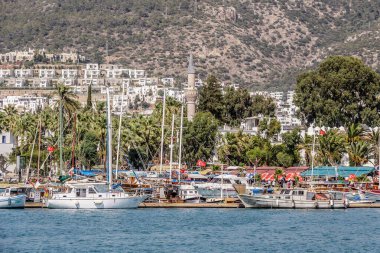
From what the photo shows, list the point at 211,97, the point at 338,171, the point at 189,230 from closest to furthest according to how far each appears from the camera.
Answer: the point at 189,230, the point at 338,171, the point at 211,97

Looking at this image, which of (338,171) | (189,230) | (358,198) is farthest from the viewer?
(338,171)

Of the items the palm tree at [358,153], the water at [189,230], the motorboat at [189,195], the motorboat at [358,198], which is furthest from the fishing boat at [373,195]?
the palm tree at [358,153]

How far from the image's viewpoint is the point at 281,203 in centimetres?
10156

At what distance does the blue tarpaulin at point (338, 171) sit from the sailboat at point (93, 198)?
31212 mm

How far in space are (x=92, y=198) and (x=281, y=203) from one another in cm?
1672

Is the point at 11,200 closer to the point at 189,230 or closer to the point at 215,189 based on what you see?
the point at 189,230

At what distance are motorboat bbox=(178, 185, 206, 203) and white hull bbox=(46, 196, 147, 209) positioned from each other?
7544 mm

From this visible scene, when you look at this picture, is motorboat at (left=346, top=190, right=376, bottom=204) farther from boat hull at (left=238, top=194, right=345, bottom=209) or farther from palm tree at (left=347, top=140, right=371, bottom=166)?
palm tree at (left=347, top=140, right=371, bottom=166)

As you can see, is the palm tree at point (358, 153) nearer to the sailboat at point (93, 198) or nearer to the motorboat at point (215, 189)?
the motorboat at point (215, 189)

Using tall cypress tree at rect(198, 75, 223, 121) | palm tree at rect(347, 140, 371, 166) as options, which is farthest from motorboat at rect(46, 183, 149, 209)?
tall cypress tree at rect(198, 75, 223, 121)

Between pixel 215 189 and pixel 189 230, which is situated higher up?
pixel 215 189

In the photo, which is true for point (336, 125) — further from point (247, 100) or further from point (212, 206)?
point (212, 206)

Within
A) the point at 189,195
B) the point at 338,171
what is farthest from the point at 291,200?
the point at 338,171

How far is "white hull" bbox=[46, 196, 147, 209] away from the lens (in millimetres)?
98000
